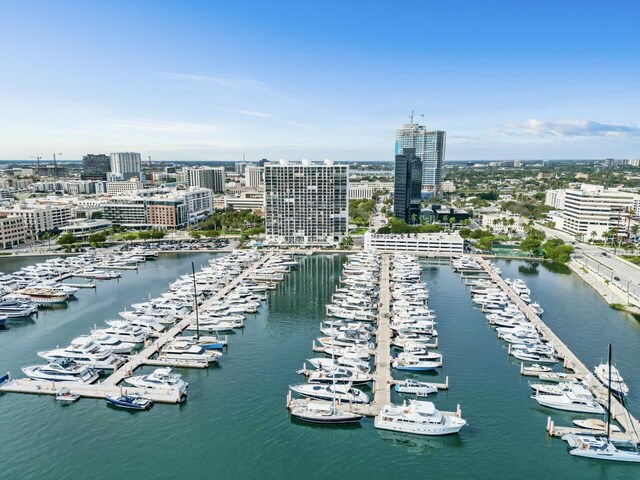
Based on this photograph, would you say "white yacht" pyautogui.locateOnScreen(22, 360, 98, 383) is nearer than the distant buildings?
Yes

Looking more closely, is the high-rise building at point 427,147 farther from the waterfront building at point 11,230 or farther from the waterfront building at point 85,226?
the waterfront building at point 11,230

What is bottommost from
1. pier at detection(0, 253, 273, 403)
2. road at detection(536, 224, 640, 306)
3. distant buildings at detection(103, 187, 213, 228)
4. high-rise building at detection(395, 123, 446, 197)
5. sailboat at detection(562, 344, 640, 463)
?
pier at detection(0, 253, 273, 403)

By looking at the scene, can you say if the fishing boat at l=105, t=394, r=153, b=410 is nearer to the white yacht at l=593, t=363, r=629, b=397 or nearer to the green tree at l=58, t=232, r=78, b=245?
the white yacht at l=593, t=363, r=629, b=397

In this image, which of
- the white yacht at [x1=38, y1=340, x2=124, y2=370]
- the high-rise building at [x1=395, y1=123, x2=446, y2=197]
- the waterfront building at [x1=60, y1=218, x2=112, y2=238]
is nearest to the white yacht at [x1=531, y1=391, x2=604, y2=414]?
the white yacht at [x1=38, y1=340, x2=124, y2=370]

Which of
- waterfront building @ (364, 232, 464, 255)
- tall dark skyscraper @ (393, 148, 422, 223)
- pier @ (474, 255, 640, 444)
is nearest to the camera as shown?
pier @ (474, 255, 640, 444)

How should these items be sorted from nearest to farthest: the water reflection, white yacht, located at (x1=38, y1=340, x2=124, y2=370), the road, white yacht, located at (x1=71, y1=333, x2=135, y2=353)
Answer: the water reflection < white yacht, located at (x1=38, y1=340, x2=124, y2=370) < white yacht, located at (x1=71, y1=333, x2=135, y2=353) < the road

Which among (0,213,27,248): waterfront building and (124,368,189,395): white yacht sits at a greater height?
(0,213,27,248): waterfront building

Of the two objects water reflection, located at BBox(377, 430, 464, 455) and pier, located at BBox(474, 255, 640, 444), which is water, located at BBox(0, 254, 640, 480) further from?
pier, located at BBox(474, 255, 640, 444)

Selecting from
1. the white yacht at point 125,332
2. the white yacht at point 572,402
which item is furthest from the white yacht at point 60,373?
the white yacht at point 572,402
